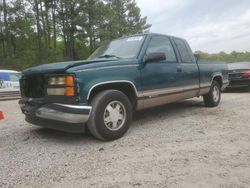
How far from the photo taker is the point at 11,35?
2836cm

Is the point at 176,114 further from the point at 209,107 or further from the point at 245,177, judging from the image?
the point at 245,177

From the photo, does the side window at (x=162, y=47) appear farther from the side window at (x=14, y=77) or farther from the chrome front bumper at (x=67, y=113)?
the side window at (x=14, y=77)

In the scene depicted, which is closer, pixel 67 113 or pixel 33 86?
pixel 67 113

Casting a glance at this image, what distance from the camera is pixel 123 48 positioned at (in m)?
5.26

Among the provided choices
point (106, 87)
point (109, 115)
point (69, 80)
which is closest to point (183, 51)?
point (106, 87)

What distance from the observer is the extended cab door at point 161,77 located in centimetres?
491

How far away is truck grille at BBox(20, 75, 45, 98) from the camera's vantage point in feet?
14.1

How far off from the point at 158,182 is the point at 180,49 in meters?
3.95

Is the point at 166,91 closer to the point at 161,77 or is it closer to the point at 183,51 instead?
the point at 161,77

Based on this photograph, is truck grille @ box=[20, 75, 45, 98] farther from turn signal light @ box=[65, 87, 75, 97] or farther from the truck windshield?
the truck windshield

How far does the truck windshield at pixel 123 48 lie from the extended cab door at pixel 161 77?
0.22 m

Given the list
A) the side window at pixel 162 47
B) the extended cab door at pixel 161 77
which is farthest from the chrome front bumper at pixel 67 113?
the side window at pixel 162 47

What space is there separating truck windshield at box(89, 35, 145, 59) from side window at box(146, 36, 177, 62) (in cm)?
23

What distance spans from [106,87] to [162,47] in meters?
1.85
